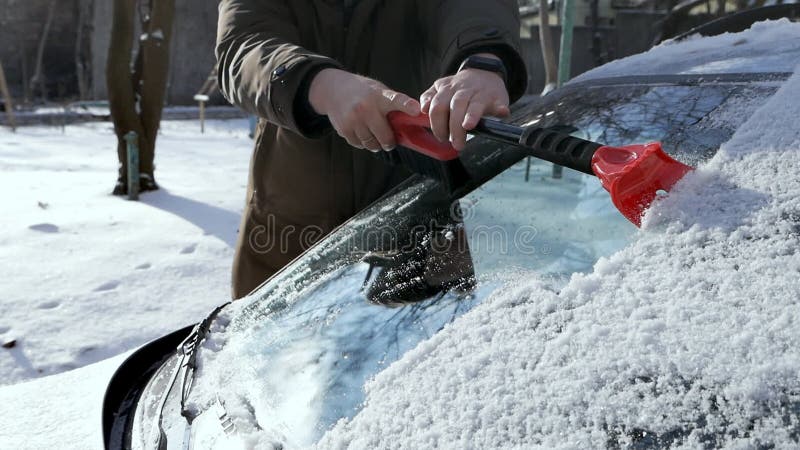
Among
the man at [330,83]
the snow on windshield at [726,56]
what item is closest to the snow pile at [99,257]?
the man at [330,83]

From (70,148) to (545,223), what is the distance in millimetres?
11150

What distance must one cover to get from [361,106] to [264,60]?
1.25 feet

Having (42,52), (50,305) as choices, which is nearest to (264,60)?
(50,305)

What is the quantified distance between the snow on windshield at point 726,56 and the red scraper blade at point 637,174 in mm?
→ 486

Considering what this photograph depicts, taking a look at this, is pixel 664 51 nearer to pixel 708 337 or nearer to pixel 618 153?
pixel 618 153

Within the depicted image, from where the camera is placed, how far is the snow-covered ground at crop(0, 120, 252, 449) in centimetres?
147

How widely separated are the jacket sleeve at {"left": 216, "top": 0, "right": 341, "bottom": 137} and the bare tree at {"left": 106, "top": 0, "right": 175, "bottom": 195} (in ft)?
18.9

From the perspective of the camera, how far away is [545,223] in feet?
3.84

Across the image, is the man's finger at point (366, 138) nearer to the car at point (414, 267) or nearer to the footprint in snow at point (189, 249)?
the car at point (414, 267)

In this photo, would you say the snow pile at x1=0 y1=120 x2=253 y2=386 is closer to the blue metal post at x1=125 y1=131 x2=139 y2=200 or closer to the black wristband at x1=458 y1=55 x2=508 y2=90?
the blue metal post at x1=125 y1=131 x2=139 y2=200

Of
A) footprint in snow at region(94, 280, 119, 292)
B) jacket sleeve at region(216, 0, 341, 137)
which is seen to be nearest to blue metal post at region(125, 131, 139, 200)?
footprint in snow at region(94, 280, 119, 292)

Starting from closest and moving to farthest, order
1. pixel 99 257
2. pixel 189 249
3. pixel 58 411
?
pixel 58 411 → pixel 99 257 → pixel 189 249

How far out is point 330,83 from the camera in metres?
1.21

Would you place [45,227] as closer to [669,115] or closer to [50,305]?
[50,305]
